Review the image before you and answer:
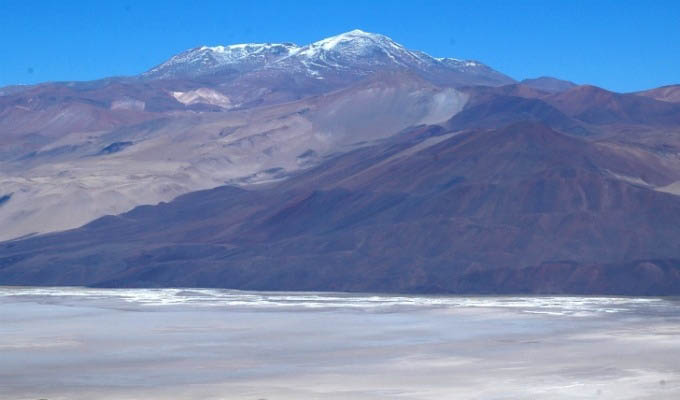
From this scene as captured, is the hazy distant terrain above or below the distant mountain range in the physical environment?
below

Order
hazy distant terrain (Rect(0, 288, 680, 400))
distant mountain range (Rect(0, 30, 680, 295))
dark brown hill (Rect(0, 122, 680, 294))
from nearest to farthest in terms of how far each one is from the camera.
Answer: hazy distant terrain (Rect(0, 288, 680, 400))
dark brown hill (Rect(0, 122, 680, 294))
distant mountain range (Rect(0, 30, 680, 295))

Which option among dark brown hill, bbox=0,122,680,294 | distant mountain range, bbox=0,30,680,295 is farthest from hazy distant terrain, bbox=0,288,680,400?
distant mountain range, bbox=0,30,680,295

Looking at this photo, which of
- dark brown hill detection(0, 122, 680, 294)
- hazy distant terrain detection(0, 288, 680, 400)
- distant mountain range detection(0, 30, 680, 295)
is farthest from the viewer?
distant mountain range detection(0, 30, 680, 295)

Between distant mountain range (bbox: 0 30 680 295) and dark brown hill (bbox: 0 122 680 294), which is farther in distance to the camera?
distant mountain range (bbox: 0 30 680 295)

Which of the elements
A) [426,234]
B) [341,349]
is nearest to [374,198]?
[426,234]

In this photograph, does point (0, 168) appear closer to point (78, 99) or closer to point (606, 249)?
point (78, 99)

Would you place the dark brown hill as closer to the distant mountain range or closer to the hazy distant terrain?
the distant mountain range

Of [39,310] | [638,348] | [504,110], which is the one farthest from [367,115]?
[638,348]
